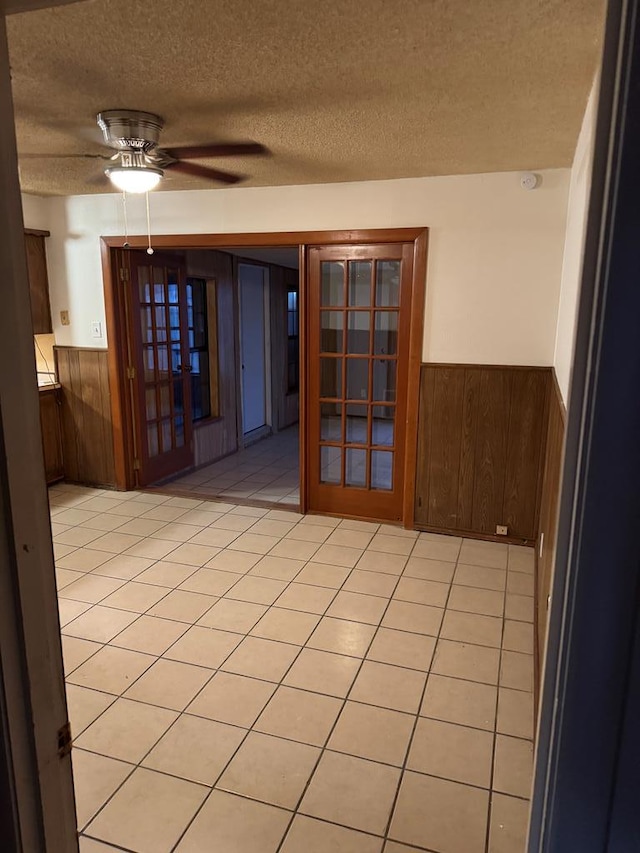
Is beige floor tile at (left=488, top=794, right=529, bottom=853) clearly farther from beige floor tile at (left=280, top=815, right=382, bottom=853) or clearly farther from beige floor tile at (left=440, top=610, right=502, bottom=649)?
beige floor tile at (left=440, top=610, right=502, bottom=649)

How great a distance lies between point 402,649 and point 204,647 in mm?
959

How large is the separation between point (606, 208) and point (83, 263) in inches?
191

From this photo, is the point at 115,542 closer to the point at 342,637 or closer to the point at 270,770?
the point at 342,637

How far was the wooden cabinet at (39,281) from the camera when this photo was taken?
4.73 metres

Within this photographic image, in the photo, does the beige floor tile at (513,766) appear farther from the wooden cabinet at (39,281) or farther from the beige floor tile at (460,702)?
the wooden cabinet at (39,281)

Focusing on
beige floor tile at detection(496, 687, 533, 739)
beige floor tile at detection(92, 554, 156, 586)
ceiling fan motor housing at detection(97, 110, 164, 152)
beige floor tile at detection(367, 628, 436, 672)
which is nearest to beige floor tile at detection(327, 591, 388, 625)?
beige floor tile at detection(367, 628, 436, 672)

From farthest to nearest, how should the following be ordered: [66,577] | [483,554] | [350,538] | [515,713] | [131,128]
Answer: [350,538] < [483,554] < [66,577] < [131,128] < [515,713]

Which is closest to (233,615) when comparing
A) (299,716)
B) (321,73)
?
(299,716)

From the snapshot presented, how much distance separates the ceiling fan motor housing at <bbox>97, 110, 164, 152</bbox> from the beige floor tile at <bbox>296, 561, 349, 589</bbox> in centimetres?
247

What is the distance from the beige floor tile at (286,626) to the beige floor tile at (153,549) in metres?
1.06

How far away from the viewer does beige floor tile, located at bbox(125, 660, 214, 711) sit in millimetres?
2398

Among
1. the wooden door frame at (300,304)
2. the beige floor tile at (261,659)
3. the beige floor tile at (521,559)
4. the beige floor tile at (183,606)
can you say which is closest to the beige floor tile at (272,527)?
the wooden door frame at (300,304)

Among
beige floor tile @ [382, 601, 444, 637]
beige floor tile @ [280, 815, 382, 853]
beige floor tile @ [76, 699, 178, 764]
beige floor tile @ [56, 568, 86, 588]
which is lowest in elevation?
beige floor tile @ [280, 815, 382, 853]

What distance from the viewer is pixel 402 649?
2766 millimetres
